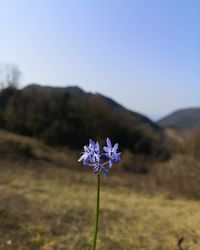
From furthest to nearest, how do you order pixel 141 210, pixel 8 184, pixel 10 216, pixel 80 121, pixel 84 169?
1. pixel 80 121
2. pixel 84 169
3. pixel 8 184
4. pixel 141 210
5. pixel 10 216

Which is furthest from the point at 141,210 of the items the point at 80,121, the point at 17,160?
the point at 80,121

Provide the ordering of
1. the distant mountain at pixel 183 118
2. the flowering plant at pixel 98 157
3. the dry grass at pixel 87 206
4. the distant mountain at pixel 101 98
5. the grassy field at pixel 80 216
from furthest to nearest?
the distant mountain at pixel 183 118
the distant mountain at pixel 101 98
the dry grass at pixel 87 206
the grassy field at pixel 80 216
the flowering plant at pixel 98 157

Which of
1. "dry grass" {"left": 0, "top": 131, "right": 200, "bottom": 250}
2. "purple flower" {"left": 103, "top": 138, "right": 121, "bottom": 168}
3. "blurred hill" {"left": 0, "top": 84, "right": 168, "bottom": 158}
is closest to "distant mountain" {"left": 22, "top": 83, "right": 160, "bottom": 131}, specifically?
"blurred hill" {"left": 0, "top": 84, "right": 168, "bottom": 158}

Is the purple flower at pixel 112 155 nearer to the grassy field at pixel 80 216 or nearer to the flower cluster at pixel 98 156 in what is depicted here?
the flower cluster at pixel 98 156

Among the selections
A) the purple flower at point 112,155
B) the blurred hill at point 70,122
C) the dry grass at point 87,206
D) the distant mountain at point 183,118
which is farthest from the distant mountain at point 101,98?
the purple flower at point 112,155

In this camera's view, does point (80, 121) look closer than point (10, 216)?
No

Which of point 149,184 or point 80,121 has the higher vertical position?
point 80,121

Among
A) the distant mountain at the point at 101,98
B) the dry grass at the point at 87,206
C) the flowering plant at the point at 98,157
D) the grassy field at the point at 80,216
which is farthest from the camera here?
the distant mountain at the point at 101,98

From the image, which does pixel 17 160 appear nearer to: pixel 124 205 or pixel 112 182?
pixel 112 182
